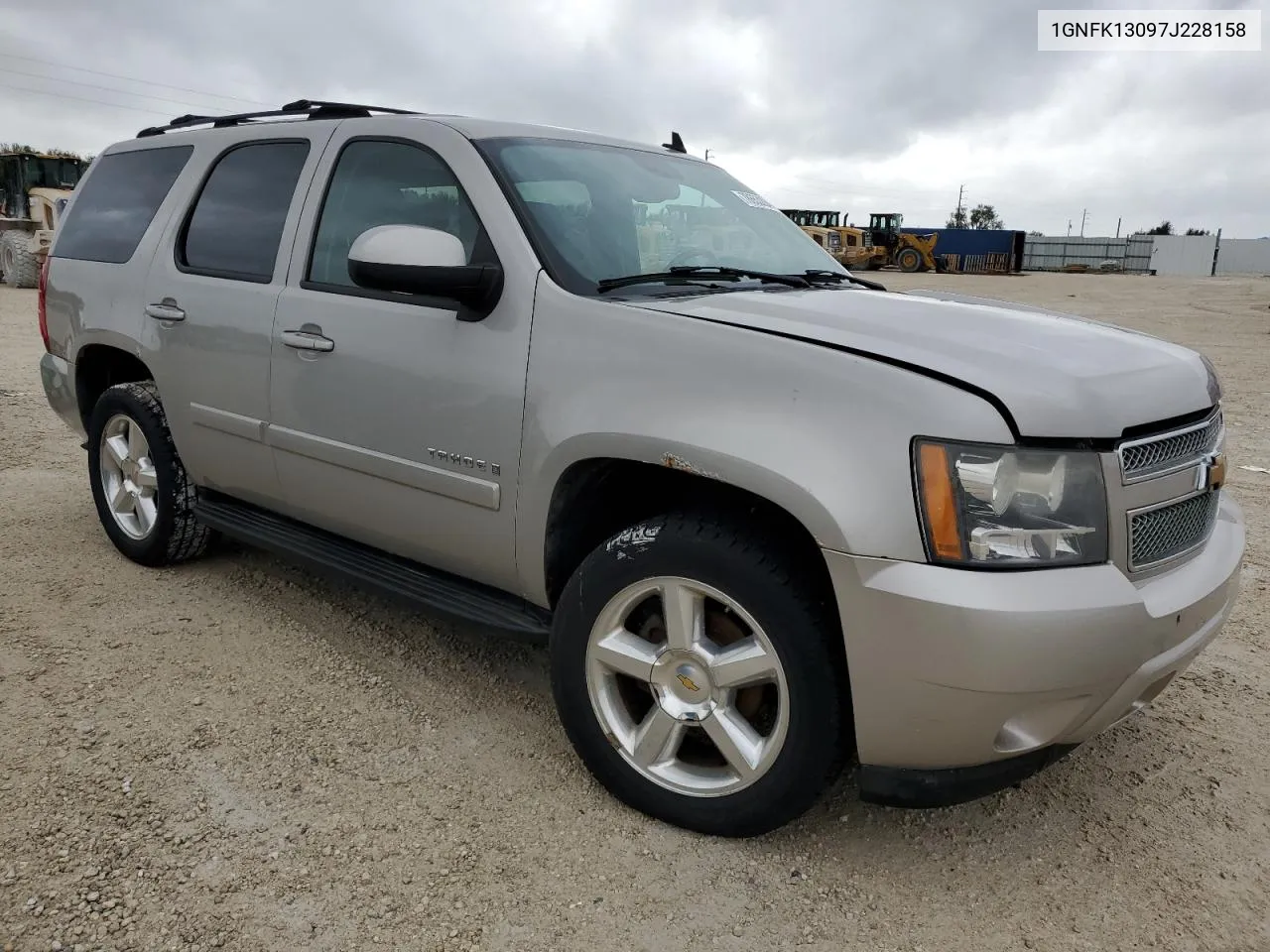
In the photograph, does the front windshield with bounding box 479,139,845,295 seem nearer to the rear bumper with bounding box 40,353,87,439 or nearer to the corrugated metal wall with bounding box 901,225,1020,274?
the rear bumper with bounding box 40,353,87,439

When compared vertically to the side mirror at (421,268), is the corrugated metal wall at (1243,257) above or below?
above

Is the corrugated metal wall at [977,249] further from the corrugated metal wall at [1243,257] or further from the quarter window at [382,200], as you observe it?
the quarter window at [382,200]

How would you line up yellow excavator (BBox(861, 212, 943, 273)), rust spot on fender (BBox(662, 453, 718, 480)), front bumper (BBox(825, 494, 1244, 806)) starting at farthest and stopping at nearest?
1. yellow excavator (BBox(861, 212, 943, 273))
2. rust spot on fender (BBox(662, 453, 718, 480))
3. front bumper (BBox(825, 494, 1244, 806))

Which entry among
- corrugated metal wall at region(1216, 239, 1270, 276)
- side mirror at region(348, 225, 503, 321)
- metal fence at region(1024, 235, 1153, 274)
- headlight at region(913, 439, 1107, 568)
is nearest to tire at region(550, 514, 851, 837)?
headlight at region(913, 439, 1107, 568)

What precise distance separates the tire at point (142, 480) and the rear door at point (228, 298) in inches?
6.5

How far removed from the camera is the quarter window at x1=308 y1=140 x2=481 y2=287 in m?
2.86

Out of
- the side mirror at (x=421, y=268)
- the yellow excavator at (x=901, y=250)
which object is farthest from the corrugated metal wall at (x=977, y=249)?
the side mirror at (x=421, y=268)

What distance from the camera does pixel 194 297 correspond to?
3549 millimetres

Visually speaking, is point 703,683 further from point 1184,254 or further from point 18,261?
point 1184,254

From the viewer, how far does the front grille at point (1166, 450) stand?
6.72ft

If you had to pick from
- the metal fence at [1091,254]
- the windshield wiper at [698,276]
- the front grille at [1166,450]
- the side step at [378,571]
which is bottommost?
the side step at [378,571]

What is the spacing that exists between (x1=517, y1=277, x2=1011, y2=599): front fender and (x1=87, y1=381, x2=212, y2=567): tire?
2.05 metres

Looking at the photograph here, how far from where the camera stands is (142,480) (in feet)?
13.5

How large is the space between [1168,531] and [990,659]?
23.9 inches
